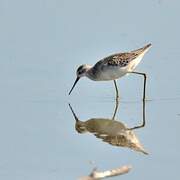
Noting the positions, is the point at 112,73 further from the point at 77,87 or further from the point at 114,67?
the point at 77,87

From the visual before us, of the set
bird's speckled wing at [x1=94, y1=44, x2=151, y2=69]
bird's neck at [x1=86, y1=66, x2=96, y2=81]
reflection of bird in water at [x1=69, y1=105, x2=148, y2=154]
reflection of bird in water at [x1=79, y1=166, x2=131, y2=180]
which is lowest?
reflection of bird in water at [x1=69, y1=105, x2=148, y2=154]

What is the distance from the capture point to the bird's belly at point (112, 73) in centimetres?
939

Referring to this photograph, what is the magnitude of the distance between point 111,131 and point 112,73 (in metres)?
1.32

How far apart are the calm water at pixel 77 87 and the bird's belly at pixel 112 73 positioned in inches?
7.5

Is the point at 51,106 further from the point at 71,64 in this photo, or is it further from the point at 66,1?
the point at 66,1

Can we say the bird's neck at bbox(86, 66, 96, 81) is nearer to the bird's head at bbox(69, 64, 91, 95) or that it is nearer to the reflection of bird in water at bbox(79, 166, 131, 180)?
the bird's head at bbox(69, 64, 91, 95)

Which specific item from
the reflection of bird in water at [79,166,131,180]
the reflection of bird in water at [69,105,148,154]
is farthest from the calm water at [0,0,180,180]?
the reflection of bird in water at [79,166,131,180]

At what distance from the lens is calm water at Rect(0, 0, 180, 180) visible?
7.29 m

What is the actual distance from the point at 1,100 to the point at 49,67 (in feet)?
3.63

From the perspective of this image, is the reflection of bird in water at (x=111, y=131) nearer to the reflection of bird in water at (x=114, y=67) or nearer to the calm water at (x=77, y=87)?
the calm water at (x=77, y=87)

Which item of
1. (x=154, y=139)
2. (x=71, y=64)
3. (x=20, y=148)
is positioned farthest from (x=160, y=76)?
(x=20, y=148)

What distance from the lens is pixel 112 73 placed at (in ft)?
30.9

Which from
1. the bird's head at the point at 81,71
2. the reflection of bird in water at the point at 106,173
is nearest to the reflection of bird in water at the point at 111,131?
the bird's head at the point at 81,71

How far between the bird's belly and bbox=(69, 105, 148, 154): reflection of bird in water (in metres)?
0.99
